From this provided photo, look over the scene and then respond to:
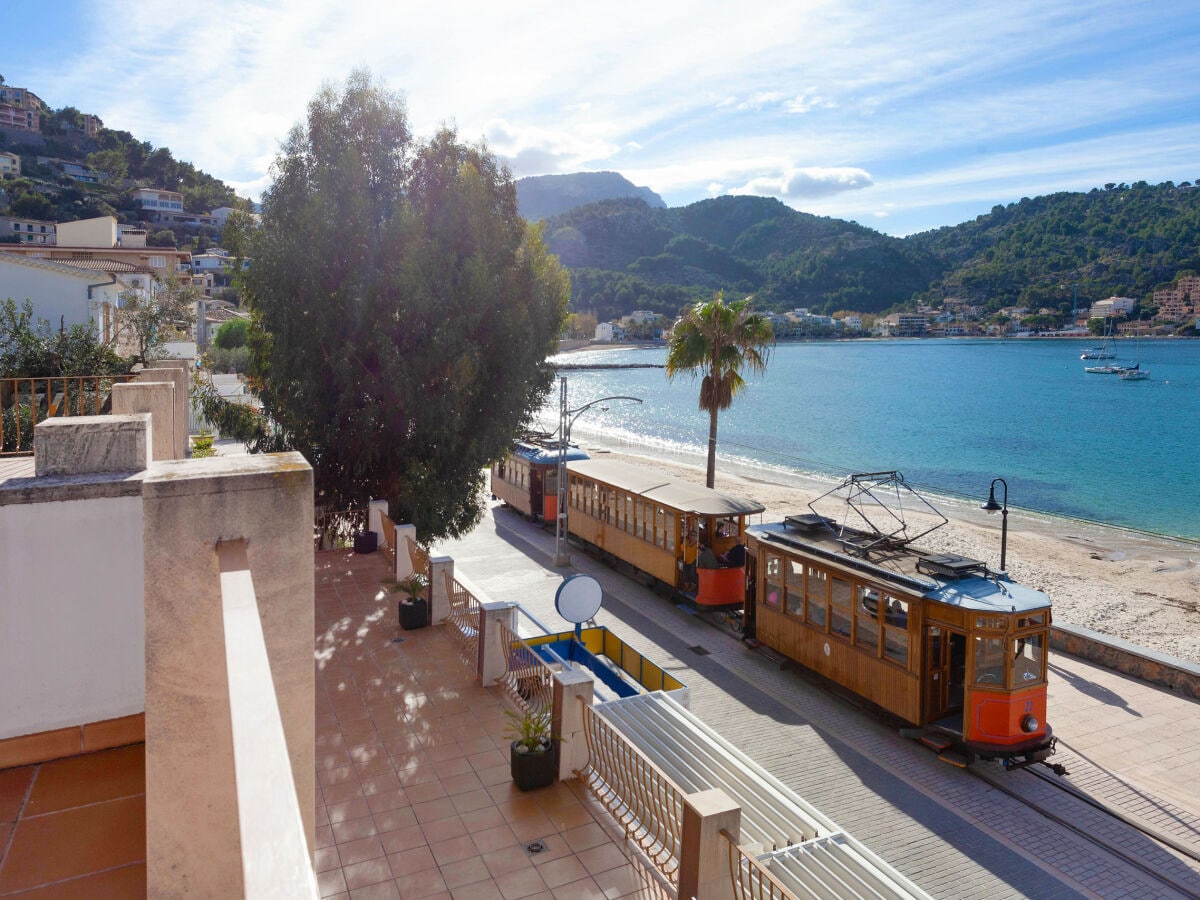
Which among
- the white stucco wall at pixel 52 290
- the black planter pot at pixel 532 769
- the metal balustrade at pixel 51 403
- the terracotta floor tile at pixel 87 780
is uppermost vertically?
the white stucco wall at pixel 52 290

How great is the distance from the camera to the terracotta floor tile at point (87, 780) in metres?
5.12

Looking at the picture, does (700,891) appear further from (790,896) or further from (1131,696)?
(1131,696)

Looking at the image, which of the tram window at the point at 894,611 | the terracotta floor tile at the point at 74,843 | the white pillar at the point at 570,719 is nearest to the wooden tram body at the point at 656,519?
the tram window at the point at 894,611

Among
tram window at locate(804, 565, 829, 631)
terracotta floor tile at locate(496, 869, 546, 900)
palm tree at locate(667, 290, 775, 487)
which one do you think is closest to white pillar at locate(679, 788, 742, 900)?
terracotta floor tile at locate(496, 869, 546, 900)

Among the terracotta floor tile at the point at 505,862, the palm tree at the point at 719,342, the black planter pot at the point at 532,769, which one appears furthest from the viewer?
the palm tree at the point at 719,342

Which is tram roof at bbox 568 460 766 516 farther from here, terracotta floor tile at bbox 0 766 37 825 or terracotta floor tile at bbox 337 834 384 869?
terracotta floor tile at bbox 0 766 37 825

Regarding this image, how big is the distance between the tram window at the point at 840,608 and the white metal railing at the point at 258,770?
10770 mm

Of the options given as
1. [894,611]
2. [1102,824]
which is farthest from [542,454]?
[1102,824]

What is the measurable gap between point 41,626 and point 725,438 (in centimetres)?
6123

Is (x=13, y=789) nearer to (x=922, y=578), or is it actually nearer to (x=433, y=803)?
(x=433, y=803)

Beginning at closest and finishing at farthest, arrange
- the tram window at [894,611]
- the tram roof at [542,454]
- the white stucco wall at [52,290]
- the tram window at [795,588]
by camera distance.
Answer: the tram window at [894,611] < the tram window at [795,588] < the white stucco wall at [52,290] < the tram roof at [542,454]

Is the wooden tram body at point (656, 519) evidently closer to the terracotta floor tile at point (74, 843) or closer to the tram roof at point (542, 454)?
the tram roof at point (542, 454)

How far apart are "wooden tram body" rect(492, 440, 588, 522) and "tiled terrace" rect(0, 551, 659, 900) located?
1527 centimetres

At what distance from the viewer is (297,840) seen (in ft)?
7.44
